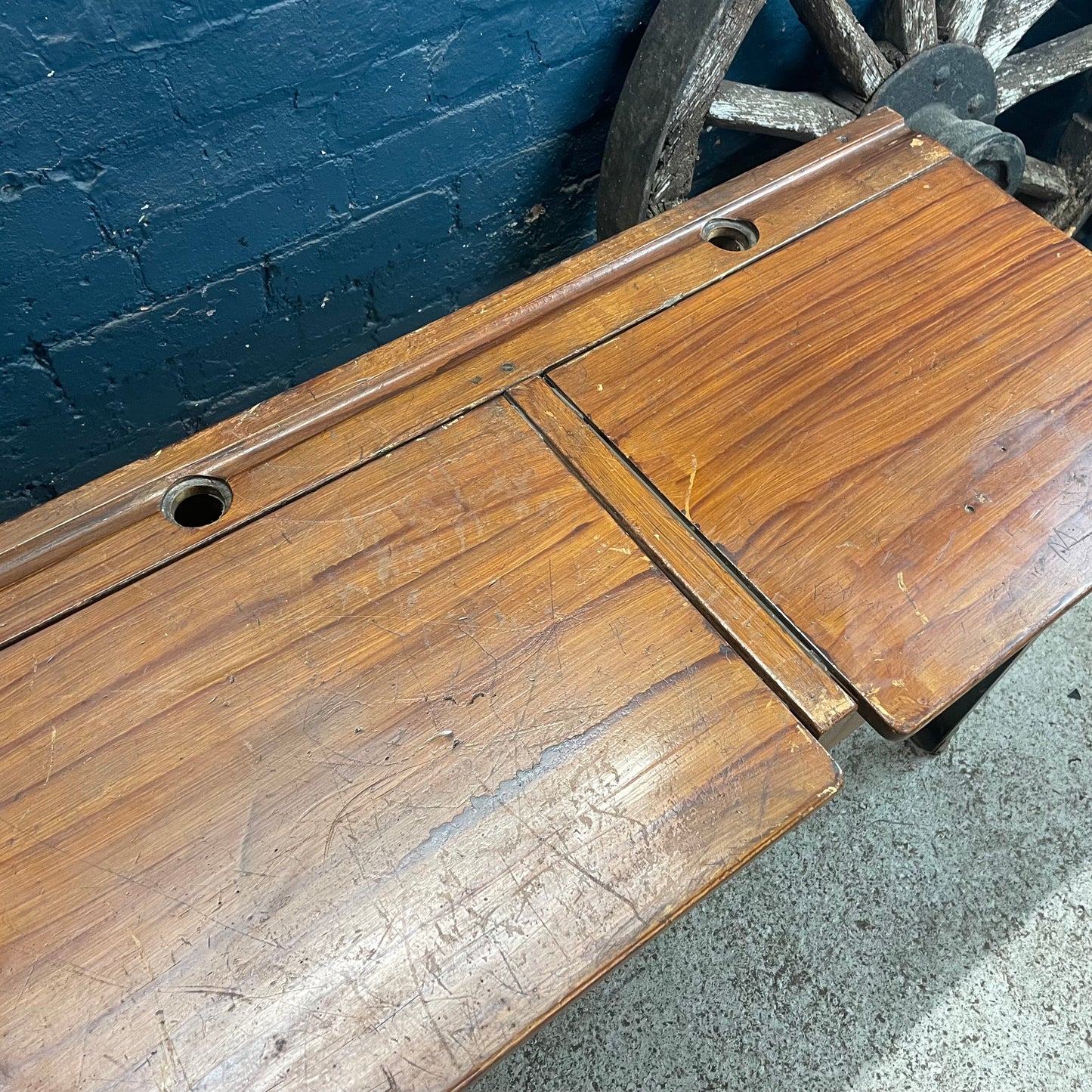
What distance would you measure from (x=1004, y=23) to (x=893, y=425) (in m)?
1.12

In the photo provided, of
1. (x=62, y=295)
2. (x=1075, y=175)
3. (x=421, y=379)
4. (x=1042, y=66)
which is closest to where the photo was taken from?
(x=421, y=379)

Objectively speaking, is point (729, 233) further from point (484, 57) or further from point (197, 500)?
point (197, 500)

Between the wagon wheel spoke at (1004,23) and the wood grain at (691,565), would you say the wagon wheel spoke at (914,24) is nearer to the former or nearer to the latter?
the wagon wheel spoke at (1004,23)

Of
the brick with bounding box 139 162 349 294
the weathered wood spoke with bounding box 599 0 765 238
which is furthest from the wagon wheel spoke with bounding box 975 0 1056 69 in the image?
the brick with bounding box 139 162 349 294

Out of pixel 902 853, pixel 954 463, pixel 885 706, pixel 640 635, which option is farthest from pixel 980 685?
pixel 640 635

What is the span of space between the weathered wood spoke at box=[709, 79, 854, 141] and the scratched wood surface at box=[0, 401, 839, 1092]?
821 millimetres

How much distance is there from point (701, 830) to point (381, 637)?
31 cm

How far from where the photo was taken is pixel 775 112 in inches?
57.2

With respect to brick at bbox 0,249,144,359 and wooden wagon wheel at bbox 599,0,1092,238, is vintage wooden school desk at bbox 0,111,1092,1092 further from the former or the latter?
brick at bbox 0,249,144,359

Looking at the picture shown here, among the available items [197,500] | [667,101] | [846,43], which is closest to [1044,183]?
[846,43]

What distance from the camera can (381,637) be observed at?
789 mm

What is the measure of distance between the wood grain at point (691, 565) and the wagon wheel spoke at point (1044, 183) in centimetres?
129

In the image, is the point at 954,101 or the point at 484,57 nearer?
the point at 484,57

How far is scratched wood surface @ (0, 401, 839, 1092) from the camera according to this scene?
2.02 ft
